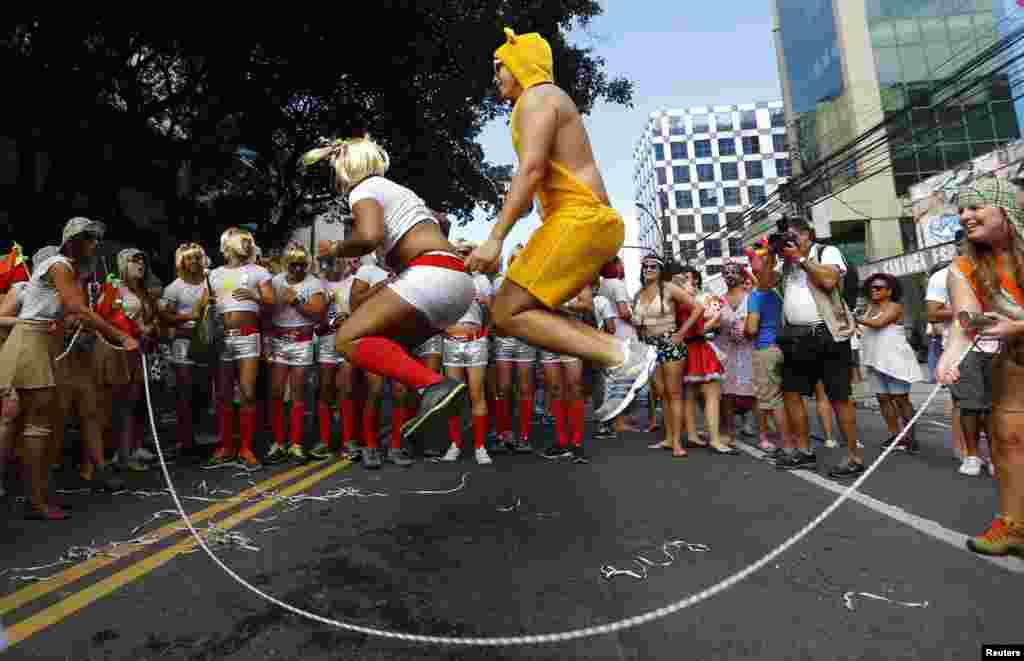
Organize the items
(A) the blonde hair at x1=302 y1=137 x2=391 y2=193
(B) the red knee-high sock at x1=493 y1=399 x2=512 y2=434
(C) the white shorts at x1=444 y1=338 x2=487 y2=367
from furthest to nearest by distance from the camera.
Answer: (B) the red knee-high sock at x1=493 y1=399 x2=512 y2=434
(C) the white shorts at x1=444 y1=338 x2=487 y2=367
(A) the blonde hair at x1=302 y1=137 x2=391 y2=193

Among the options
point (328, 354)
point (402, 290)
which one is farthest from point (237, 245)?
point (402, 290)

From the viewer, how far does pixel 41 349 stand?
4566 mm

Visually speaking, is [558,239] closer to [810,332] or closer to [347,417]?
[810,332]

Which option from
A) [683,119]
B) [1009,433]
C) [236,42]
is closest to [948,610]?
[1009,433]

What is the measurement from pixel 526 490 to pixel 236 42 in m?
9.49

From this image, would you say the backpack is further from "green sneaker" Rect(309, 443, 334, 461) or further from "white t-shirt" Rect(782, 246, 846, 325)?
"green sneaker" Rect(309, 443, 334, 461)

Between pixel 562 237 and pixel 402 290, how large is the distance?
79 cm

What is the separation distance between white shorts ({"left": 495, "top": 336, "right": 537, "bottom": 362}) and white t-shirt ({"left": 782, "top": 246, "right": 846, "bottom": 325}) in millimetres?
2697

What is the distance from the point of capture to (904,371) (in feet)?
20.7

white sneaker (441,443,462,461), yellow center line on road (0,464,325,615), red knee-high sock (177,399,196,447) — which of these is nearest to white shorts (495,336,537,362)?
white sneaker (441,443,462,461)

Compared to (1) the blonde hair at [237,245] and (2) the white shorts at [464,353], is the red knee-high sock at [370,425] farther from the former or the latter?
(1) the blonde hair at [237,245]

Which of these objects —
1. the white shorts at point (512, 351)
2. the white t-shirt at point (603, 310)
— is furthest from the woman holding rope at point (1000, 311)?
the white shorts at point (512, 351)

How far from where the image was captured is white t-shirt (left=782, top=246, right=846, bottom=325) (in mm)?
5410

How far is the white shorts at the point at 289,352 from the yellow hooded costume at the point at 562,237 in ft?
14.5
